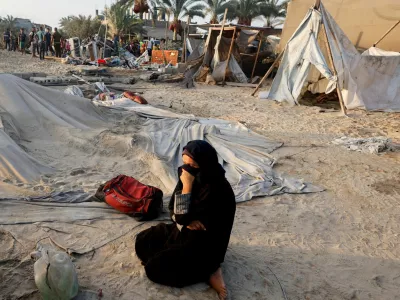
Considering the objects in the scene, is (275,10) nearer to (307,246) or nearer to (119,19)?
(119,19)

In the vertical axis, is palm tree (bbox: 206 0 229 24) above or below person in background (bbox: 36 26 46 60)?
above

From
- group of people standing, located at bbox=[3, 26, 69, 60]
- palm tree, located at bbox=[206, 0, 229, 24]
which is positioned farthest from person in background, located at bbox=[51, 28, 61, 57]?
palm tree, located at bbox=[206, 0, 229, 24]

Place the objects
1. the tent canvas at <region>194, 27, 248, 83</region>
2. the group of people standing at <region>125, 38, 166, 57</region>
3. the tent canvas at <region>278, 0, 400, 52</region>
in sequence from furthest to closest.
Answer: the group of people standing at <region>125, 38, 166, 57</region>
the tent canvas at <region>194, 27, 248, 83</region>
the tent canvas at <region>278, 0, 400, 52</region>

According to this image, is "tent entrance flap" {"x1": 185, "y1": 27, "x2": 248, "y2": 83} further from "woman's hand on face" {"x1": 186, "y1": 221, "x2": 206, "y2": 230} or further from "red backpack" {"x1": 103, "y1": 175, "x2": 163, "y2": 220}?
"woman's hand on face" {"x1": 186, "y1": 221, "x2": 206, "y2": 230}

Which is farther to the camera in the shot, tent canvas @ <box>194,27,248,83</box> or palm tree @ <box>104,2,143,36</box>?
palm tree @ <box>104,2,143,36</box>

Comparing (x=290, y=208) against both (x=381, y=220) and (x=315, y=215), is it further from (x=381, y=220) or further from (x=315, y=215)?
(x=381, y=220)

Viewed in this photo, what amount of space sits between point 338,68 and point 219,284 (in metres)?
7.01

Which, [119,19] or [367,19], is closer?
[367,19]

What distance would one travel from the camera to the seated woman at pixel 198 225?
1.93 metres

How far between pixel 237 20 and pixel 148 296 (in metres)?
24.0

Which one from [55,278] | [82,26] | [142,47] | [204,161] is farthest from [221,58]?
[82,26]

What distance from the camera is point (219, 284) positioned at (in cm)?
198

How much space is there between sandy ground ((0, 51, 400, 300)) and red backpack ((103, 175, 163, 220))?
0.90 ft

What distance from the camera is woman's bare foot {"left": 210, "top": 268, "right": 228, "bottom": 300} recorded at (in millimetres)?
1950
